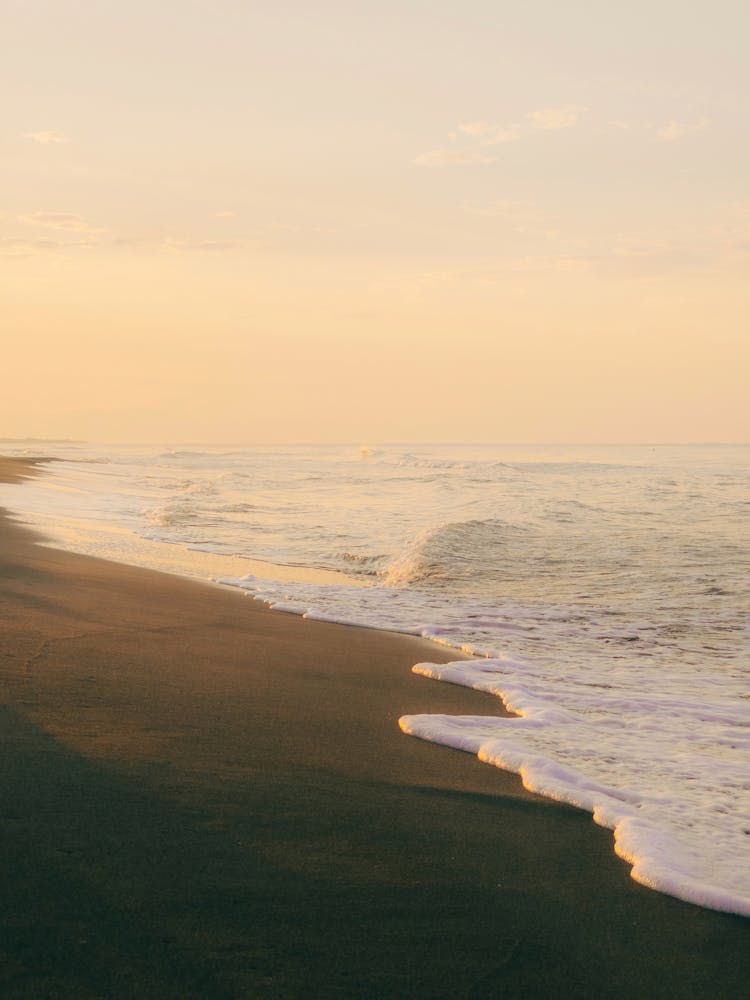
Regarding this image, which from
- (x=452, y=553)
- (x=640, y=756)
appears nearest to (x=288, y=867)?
(x=640, y=756)

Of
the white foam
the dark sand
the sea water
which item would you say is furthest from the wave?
the dark sand

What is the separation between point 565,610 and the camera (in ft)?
30.7

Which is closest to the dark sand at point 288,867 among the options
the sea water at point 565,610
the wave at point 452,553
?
the sea water at point 565,610

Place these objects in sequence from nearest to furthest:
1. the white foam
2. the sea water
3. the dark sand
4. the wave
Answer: the dark sand < the white foam < the sea water < the wave

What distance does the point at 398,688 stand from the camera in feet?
18.6

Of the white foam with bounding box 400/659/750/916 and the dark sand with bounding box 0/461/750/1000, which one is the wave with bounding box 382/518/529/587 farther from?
the dark sand with bounding box 0/461/750/1000

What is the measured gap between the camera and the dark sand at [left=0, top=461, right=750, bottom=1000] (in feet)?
7.16

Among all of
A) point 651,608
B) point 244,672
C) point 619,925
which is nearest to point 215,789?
point 619,925

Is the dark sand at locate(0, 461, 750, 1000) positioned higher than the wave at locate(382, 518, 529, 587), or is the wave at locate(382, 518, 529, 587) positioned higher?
the dark sand at locate(0, 461, 750, 1000)

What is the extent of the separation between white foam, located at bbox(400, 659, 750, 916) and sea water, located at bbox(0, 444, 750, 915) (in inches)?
0.5

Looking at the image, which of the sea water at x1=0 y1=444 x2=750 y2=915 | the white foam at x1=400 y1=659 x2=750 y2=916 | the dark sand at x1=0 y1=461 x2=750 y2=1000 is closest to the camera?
the dark sand at x1=0 y1=461 x2=750 y2=1000

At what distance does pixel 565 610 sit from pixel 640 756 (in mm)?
4808

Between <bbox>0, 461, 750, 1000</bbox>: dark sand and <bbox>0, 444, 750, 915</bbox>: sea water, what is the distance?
13.3 inches

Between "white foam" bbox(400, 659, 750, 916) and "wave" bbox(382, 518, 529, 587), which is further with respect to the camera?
"wave" bbox(382, 518, 529, 587)
